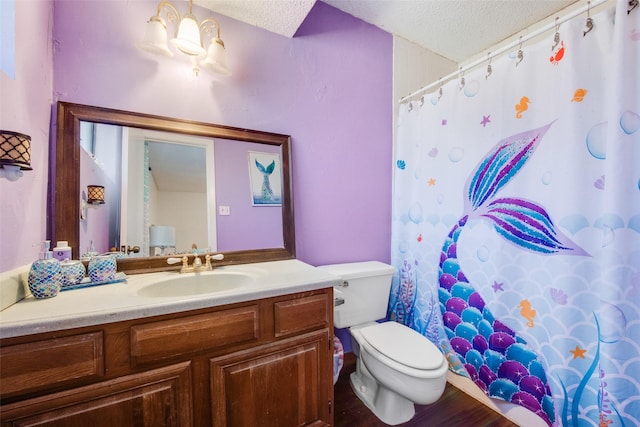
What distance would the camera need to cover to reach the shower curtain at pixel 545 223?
0.98 meters

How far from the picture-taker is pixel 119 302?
853 millimetres

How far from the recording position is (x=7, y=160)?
790mm

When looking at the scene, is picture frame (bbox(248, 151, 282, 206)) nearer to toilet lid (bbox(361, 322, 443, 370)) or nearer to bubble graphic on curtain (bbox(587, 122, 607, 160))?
toilet lid (bbox(361, 322, 443, 370))

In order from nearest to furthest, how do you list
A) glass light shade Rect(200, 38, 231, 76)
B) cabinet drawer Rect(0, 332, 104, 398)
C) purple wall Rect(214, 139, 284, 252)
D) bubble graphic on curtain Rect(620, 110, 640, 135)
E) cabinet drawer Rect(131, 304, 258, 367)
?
cabinet drawer Rect(0, 332, 104, 398) → cabinet drawer Rect(131, 304, 258, 367) → bubble graphic on curtain Rect(620, 110, 640, 135) → glass light shade Rect(200, 38, 231, 76) → purple wall Rect(214, 139, 284, 252)

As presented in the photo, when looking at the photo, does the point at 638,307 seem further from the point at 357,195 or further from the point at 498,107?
the point at 357,195

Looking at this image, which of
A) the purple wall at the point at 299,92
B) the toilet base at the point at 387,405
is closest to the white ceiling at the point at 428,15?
the purple wall at the point at 299,92

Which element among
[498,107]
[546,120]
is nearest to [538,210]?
[546,120]

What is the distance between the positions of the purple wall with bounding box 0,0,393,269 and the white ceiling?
0.23ft

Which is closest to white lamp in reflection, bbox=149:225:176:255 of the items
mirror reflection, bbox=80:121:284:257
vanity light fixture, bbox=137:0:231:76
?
mirror reflection, bbox=80:121:284:257

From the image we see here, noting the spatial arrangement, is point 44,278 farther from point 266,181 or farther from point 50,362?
point 266,181

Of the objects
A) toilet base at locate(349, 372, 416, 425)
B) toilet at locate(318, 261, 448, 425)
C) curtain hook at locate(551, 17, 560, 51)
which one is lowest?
toilet base at locate(349, 372, 416, 425)

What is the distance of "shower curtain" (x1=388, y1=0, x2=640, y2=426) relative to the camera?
0.98 meters

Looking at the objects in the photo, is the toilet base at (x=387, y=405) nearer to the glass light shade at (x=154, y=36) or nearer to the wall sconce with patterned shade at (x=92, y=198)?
the wall sconce with patterned shade at (x=92, y=198)

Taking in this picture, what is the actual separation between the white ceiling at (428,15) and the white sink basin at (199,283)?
1.37 m
